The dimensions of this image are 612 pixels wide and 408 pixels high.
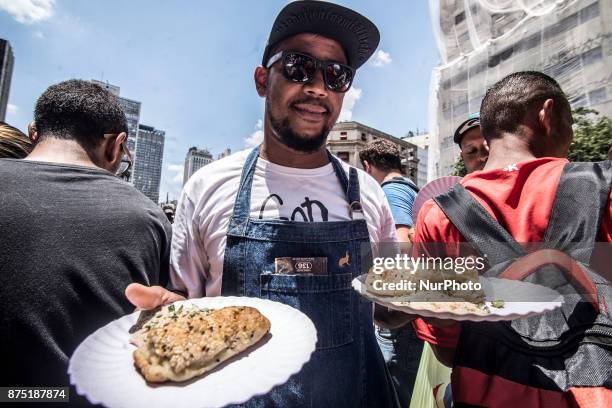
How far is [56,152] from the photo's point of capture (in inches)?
68.1

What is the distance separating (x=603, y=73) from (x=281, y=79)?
652 inches

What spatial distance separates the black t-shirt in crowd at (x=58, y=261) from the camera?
1.40 metres

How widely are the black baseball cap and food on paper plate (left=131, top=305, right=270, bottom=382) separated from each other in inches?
55.8

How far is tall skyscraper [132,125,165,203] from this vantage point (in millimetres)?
107438

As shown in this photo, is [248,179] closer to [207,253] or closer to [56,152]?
[207,253]

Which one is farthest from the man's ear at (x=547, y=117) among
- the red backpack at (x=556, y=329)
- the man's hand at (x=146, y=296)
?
the man's hand at (x=146, y=296)

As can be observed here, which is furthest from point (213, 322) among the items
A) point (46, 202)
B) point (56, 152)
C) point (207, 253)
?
point (56, 152)

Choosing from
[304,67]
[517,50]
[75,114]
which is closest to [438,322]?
[304,67]

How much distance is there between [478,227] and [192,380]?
51.0 inches

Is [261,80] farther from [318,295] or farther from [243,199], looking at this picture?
[318,295]

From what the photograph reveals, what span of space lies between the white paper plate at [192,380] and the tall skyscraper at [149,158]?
383ft

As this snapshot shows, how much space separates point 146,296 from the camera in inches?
44.3

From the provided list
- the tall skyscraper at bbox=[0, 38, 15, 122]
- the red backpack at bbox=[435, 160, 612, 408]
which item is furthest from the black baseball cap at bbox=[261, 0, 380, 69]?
the tall skyscraper at bbox=[0, 38, 15, 122]

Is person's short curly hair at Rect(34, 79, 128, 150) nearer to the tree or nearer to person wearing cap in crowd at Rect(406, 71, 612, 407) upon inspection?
person wearing cap in crowd at Rect(406, 71, 612, 407)
